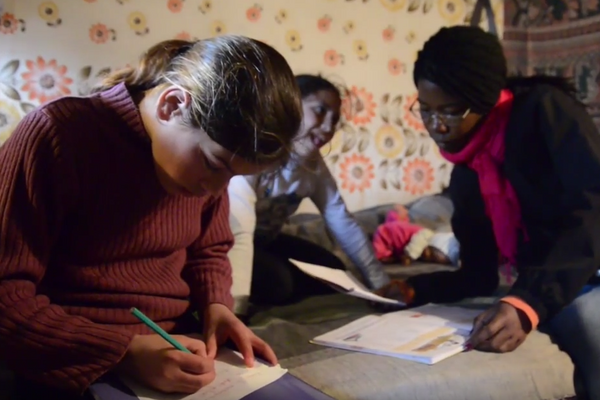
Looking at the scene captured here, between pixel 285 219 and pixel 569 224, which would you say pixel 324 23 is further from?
pixel 569 224

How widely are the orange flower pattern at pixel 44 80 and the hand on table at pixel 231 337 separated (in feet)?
3.25

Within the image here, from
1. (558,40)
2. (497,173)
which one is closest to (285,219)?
(497,173)

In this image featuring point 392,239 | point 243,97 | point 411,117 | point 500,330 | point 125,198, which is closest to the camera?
point 243,97

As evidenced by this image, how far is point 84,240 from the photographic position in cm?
72

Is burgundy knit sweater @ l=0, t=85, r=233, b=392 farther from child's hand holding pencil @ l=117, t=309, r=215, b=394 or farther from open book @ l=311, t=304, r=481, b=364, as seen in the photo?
open book @ l=311, t=304, r=481, b=364

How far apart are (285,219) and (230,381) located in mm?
875

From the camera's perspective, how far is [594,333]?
0.94 m

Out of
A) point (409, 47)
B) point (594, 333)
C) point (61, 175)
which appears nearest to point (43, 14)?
point (61, 175)

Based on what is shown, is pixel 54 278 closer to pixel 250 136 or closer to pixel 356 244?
pixel 250 136

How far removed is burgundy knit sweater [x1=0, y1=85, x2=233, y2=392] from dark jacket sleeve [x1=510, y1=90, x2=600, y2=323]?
544mm

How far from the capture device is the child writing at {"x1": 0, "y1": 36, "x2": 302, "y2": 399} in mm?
646

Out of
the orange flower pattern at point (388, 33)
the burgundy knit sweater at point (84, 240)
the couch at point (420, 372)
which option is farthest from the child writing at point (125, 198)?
the orange flower pattern at point (388, 33)

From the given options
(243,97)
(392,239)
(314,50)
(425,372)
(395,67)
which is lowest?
(392,239)

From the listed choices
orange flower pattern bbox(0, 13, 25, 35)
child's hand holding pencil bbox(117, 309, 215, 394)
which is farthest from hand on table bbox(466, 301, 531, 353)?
orange flower pattern bbox(0, 13, 25, 35)
